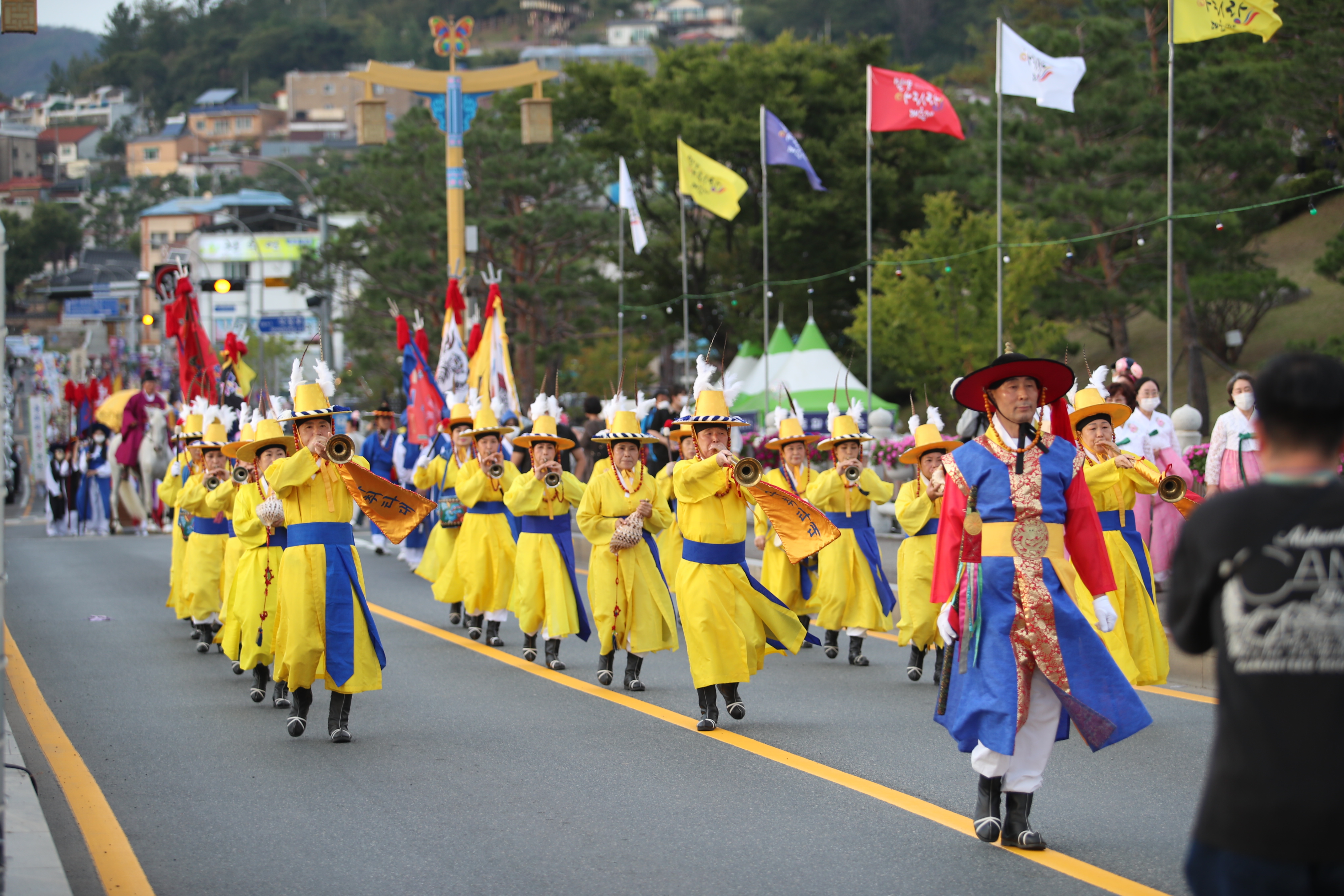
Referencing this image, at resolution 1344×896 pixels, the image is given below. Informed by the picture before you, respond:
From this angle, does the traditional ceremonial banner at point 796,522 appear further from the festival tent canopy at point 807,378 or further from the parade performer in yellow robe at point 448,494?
the festival tent canopy at point 807,378

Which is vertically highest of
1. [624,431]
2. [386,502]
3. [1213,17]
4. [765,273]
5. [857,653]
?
[1213,17]

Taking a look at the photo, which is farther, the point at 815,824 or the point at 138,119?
the point at 138,119

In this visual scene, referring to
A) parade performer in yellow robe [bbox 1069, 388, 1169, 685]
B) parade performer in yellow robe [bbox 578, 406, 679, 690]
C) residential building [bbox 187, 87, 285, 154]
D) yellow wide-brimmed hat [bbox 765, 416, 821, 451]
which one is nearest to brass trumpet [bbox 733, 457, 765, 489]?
parade performer in yellow robe [bbox 578, 406, 679, 690]

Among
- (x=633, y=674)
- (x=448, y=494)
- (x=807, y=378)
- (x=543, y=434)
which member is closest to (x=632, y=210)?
(x=807, y=378)

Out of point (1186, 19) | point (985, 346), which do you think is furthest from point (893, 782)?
point (985, 346)

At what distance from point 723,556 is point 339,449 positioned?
2.27 metres

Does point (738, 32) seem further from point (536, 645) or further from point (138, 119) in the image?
point (536, 645)

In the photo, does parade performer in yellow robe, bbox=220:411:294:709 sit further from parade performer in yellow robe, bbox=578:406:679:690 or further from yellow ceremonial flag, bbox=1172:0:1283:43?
yellow ceremonial flag, bbox=1172:0:1283:43

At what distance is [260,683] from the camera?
9.62m

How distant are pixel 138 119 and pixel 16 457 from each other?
127 m

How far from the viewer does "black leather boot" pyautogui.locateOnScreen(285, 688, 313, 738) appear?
834 centimetres

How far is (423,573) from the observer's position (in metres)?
14.5

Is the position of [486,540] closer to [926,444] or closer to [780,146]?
[926,444]

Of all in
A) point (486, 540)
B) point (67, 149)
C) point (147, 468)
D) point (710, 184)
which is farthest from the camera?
point (67, 149)
